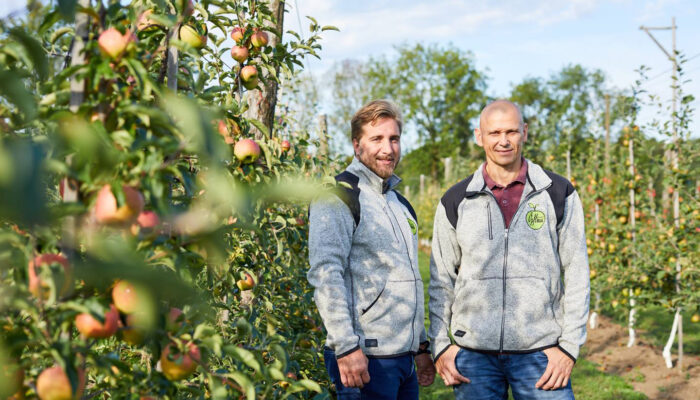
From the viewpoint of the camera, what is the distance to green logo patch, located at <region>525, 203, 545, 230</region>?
2.21 metres

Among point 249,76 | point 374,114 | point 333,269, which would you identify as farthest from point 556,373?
point 249,76

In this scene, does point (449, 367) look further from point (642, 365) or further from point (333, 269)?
point (642, 365)

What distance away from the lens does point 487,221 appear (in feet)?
7.47

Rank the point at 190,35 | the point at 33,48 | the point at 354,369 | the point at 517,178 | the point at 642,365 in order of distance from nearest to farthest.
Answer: the point at 33,48 → the point at 190,35 → the point at 354,369 → the point at 517,178 → the point at 642,365

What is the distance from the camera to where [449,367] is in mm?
2246

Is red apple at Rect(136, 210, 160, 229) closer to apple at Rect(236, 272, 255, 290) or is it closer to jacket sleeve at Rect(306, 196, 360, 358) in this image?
jacket sleeve at Rect(306, 196, 360, 358)

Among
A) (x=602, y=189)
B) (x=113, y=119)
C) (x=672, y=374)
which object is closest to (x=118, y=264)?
(x=113, y=119)

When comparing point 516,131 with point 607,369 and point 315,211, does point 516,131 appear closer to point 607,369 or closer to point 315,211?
point 315,211

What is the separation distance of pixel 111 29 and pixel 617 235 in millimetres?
5898

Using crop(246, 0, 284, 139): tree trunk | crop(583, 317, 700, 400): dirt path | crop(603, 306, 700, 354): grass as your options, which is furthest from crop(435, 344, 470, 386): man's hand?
crop(603, 306, 700, 354): grass

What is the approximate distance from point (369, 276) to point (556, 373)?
2.60 ft

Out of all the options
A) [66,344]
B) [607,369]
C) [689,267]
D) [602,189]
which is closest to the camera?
[66,344]

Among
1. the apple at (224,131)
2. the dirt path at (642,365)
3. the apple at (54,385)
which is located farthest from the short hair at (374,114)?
the dirt path at (642,365)

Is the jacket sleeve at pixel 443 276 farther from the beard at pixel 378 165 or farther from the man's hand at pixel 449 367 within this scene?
the beard at pixel 378 165
